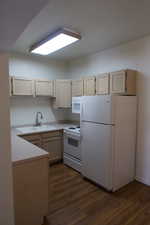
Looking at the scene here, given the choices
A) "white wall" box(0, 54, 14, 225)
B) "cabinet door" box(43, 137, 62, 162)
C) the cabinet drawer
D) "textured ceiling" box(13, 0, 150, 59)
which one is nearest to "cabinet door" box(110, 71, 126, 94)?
"textured ceiling" box(13, 0, 150, 59)

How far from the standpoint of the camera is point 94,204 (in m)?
2.22

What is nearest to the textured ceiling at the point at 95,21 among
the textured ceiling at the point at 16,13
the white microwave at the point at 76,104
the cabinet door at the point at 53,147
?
the textured ceiling at the point at 16,13

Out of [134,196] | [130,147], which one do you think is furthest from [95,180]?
[130,147]

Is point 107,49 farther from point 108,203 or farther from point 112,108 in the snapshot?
point 108,203

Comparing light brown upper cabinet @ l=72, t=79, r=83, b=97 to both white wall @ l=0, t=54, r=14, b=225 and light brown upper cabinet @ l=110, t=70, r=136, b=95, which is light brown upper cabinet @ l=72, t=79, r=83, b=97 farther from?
white wall @ l=0, t=54, r=14, b=225

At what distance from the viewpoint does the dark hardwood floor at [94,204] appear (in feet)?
6.29

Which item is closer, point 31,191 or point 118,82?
point 31,191

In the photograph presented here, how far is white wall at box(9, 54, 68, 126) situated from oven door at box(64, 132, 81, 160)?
959 millimetres

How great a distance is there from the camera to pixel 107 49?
3230 millimetres

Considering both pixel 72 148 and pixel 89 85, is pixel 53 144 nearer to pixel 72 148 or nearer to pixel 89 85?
pixel 72 148

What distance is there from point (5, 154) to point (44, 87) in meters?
2.61

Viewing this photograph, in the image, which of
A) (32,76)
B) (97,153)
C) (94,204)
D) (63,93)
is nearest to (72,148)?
(97,153)

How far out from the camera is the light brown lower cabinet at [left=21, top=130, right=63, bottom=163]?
10.6 feet

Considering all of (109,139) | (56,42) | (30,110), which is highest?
(56,42)
